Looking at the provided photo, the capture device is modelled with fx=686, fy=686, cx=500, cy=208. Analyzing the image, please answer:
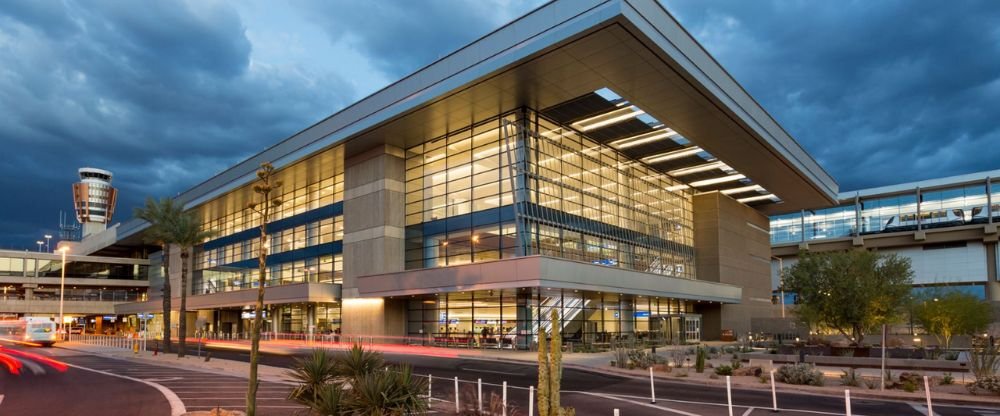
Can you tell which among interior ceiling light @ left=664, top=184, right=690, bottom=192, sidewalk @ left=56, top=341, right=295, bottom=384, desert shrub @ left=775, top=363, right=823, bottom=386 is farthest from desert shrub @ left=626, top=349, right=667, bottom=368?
interior ceiling light @ left=664, top=184, right=690, bottom=192

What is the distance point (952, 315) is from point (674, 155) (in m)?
20.9

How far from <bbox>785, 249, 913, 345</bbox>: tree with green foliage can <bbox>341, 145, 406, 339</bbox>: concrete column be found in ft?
86.5

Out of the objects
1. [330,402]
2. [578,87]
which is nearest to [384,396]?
[330,402]

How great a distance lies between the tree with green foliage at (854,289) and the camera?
36.2 meters

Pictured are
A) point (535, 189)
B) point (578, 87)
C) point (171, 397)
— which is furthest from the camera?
point (535, 189)

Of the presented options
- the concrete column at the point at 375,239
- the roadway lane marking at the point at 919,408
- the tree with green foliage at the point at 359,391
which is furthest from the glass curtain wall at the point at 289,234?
the roadway lane marking at the point at 919,408

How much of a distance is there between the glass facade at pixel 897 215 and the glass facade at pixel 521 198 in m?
51.1

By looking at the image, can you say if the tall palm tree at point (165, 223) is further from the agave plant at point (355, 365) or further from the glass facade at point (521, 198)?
the agave plant at point (355, 365)

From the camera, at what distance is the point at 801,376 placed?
23250 millimetres

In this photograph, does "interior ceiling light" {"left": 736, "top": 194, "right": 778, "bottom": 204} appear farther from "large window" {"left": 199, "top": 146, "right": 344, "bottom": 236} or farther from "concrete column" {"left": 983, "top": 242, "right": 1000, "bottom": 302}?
"large window" {"left": 199, "top": 146, "right": 344, "bottom": 236}

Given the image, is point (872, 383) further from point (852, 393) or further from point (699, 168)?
point (699, 168)

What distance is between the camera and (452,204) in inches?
1823

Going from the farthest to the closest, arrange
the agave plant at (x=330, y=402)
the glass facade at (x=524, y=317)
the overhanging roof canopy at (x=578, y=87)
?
the glass facade at (x=524, y=317), the overhanging roof canopy at (x=578, y=87), the agave plant at (x=330, y=402)

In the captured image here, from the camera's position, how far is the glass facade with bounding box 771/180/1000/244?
81938 mm
